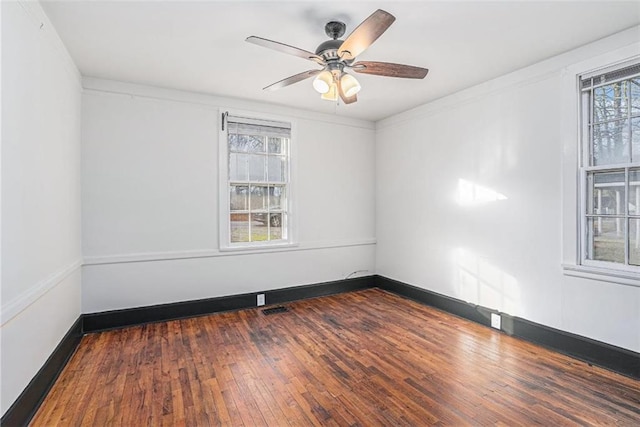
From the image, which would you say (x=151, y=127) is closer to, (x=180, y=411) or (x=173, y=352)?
(x=173, y=352)

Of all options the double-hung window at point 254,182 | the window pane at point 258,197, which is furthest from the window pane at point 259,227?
the window pane at point 258,197

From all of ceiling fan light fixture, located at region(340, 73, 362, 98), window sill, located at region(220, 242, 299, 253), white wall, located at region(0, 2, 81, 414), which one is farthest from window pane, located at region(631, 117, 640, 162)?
white wall, located at region(0, 2, 81, 414)

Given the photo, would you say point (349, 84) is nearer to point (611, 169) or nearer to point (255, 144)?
point (255, 144)

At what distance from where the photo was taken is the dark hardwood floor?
195 centimetres

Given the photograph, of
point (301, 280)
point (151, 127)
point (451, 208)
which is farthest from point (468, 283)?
point (151, 127)

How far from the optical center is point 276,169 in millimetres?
4285

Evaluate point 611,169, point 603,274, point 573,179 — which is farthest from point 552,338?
point 611,169

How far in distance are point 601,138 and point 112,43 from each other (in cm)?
408

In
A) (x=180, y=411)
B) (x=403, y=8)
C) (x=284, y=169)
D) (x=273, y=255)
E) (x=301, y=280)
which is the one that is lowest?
(x=180, y=411)

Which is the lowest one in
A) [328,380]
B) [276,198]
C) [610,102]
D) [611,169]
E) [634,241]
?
[328,380]

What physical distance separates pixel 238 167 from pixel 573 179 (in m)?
3.49

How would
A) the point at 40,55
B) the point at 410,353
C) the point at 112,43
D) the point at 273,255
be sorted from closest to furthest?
the point at 40,55 < the point at 112,43 < the point at 410,353 < the point at 273,255

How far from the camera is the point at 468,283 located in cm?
361

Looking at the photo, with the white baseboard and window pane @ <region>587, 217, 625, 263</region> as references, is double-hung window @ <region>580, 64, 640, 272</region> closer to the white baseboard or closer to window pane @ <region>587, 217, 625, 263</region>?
window pane @ <region>587, 217, 625, 263</region>
